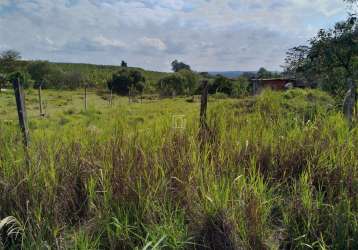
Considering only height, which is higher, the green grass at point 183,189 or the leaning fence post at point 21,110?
the leaning fence post at point 21,110

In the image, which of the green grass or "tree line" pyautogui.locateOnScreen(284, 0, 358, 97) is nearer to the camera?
the green grass

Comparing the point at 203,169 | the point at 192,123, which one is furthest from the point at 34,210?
the point at 192,123

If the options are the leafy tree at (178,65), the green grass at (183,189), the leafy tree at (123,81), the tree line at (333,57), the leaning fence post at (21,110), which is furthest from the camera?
the leafy tree at (178,65)

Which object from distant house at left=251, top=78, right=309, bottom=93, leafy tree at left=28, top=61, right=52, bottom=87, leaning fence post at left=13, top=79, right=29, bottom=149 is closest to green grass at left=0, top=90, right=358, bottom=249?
leaning fence post at left=13, top=79, right=29, bottom=149

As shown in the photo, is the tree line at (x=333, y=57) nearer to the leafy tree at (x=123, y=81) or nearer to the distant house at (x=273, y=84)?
the distant house at (x=273, y=84)

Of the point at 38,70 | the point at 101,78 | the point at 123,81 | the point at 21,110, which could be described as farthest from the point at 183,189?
the point at 38,70

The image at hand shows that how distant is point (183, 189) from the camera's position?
210 cm

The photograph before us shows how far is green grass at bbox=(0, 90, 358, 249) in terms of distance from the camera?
182cm

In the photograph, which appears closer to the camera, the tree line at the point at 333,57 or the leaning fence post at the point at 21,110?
the leaning fence post at the point at 21,110

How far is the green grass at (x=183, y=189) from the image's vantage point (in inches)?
71.5

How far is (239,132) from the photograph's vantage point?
2957mm

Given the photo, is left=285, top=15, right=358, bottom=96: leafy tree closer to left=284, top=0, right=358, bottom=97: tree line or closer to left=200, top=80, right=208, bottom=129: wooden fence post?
left=284, top=0, right=358, bottom=97: tree line

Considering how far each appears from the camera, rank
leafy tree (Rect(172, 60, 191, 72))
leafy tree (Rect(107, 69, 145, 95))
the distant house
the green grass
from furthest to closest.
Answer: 1. leafy tree (Rect(172, 60, 191, 72))
2. leafy tree (Rect(107, 69, 145, 95))
3. the distant house
4. the green grass

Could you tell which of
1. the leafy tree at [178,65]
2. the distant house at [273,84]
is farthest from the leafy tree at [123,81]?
the distant house at [273,84]
